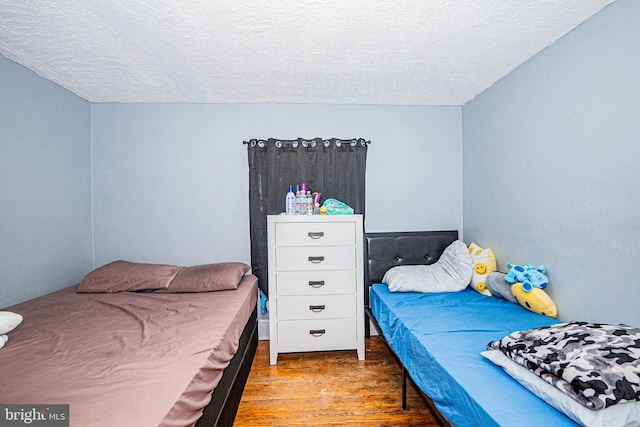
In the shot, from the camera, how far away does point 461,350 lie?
4.56 ft

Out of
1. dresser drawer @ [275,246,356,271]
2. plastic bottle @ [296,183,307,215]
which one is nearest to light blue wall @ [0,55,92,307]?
dresser drawer @ [275,246,356,271]

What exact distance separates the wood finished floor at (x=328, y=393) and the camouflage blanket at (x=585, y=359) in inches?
32.9

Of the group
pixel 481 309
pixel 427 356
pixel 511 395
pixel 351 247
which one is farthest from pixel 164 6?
pixel 481 309

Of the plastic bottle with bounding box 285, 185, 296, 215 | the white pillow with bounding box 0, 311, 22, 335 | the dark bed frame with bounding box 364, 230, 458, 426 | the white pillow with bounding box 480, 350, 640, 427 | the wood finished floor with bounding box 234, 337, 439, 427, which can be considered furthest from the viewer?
the dark bed frame with bounding box 364, 230, 458, 426

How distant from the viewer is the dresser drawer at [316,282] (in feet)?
7.76

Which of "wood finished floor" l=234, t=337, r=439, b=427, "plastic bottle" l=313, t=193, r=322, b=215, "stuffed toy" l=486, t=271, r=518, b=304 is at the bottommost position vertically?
"wood finished floor" l=234, t=337, r=439, b=427

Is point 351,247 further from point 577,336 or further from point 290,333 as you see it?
point 577,336

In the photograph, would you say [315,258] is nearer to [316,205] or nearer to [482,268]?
[316,205]

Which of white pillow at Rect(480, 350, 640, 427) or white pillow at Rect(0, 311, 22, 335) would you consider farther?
white pillow at Rect(0, 311, 22, 335)

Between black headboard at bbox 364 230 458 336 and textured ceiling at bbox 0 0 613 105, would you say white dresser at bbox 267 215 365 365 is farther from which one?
textured ceiling at bbox 0 0 613 105

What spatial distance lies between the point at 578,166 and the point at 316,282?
5.95ft

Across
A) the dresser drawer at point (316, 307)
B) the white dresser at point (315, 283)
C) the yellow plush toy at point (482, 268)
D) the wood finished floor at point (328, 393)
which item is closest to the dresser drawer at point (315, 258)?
the white dresser at point (315, 283)
